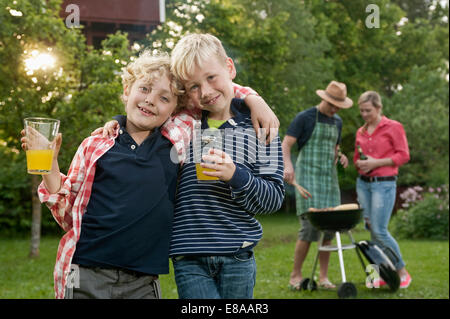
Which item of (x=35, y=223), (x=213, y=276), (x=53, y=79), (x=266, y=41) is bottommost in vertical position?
(x=35, y=223)

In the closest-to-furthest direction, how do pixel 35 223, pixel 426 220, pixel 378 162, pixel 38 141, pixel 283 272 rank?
pixel 38 141 → pixel 378 162 → pixel 283 272 → pixel 35 223 → pixel 426 220

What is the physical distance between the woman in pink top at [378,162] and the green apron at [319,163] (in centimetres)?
36

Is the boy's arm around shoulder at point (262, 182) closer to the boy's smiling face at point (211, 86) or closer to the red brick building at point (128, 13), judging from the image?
the boy's smiling face at point (211, 86)

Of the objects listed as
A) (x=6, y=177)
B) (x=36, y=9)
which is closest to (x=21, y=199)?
(x=6, y=177)

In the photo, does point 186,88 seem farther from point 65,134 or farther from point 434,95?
point 434,95

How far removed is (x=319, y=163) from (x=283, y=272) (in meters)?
2.43

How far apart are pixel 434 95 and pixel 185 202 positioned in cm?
1391

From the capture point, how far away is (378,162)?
4.28 metres

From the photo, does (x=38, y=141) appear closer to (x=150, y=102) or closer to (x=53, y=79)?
(x=150, y=102)

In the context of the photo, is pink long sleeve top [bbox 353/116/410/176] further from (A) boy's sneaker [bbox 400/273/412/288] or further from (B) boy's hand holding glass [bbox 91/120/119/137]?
(B) boy's hand holding glass [bbox 91/120/119/137]

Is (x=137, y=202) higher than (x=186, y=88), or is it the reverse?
(x=186, y=88)

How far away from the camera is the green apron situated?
306cm

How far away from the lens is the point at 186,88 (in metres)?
1.66

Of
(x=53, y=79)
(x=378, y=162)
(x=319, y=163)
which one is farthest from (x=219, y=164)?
(x=378, y=162)
